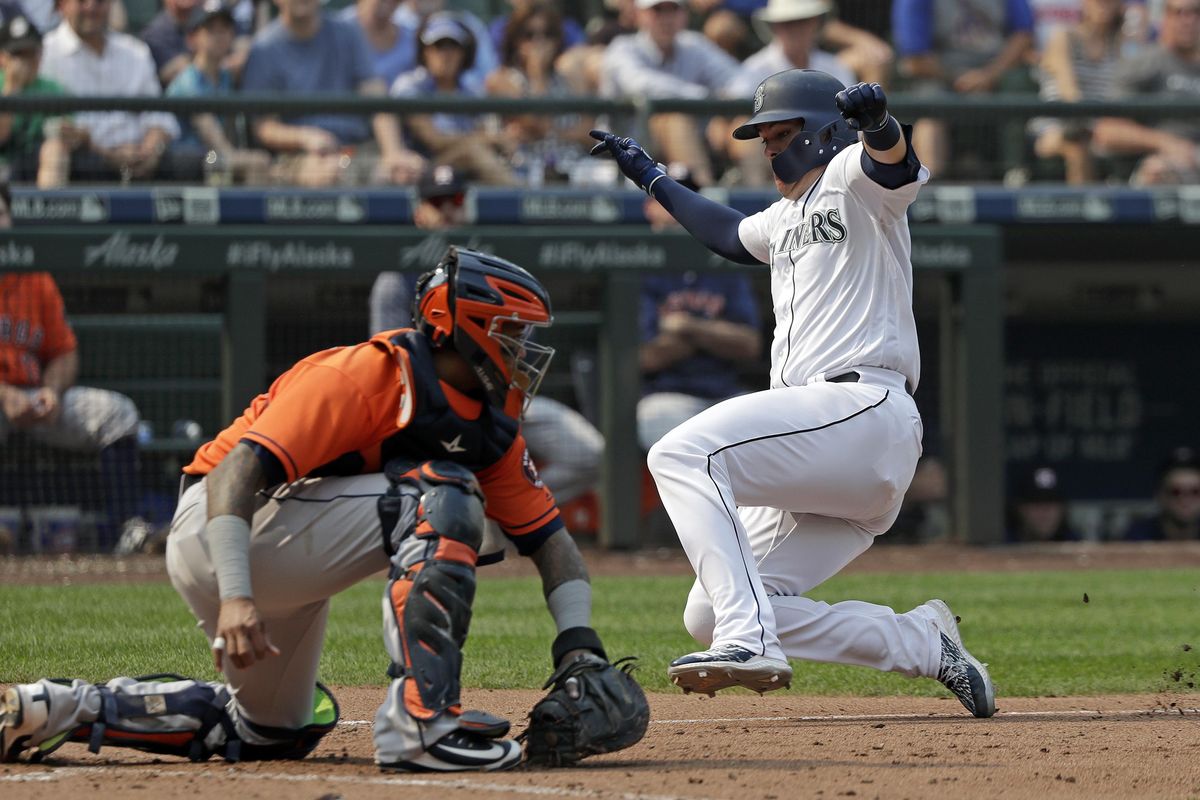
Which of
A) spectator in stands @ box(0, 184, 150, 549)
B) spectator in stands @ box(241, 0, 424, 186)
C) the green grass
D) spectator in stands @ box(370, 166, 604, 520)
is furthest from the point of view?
spectator in stands @ box(241, 0, 424, 186)

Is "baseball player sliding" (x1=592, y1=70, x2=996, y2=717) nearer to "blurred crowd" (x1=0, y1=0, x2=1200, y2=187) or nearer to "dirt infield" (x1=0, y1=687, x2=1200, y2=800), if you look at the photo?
"dirt infield" (x1=0, y1=687, x2=1200, y2=800)

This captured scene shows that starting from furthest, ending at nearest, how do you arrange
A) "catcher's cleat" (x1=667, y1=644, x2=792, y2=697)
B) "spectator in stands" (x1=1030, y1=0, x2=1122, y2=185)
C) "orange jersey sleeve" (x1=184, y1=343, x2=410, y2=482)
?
"spectator in stands" (x1=1030, y1=0, x2=1122, y2=185) → "catcher's cleat" (x1=667, y1=644, x2=792, y2=697) → "orange jersey sleeve" (x1=184, y1=343, x2=410, y2=482)

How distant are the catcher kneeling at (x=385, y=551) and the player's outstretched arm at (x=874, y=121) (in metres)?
0.89

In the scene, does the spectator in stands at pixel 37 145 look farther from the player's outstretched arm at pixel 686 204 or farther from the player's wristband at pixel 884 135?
the player's wristband at pixel 884 135

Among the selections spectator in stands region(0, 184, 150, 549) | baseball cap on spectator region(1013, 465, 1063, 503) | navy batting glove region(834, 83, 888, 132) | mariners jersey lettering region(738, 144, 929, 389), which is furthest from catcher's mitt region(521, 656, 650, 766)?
baseball cap on spectator region(1013, 465, 1063, 503)

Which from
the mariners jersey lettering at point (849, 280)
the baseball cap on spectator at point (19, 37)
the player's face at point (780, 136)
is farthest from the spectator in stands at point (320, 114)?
the mariners jersey lettering at point (849, 280)

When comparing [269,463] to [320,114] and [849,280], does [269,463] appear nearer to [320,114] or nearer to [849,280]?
[849,280]

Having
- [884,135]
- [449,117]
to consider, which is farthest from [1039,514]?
[884,135]

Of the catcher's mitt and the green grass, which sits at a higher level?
the catcher's mitt

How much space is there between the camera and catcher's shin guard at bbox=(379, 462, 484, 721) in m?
3.27

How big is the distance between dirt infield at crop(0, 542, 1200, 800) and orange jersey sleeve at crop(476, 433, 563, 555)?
1.59 feet

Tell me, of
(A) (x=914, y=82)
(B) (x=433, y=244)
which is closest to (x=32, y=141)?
(B) (x=433, y=244)

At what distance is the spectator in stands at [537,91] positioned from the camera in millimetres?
9812

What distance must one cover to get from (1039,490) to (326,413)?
8103 millimetres
